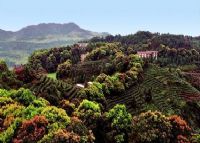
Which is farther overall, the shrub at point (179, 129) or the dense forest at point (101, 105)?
the shrub at point (179, 129)

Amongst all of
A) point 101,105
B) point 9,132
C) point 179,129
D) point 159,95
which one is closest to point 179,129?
point 179,129

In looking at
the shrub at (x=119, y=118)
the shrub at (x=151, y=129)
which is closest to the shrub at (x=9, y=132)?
the shrub at (x=119, y=118)

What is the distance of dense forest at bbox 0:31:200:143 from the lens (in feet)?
168

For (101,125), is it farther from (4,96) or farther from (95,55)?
(95,55)

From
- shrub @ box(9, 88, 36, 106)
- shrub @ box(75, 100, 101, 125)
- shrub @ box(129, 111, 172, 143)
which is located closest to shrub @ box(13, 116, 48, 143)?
shrub @ box(75, 100, 101, 125)

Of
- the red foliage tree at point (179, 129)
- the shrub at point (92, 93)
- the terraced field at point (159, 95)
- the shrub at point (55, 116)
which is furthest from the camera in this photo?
the terraced field at point (159, 95)

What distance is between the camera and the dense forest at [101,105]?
51.2 m

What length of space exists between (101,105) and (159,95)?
18700 millimetres

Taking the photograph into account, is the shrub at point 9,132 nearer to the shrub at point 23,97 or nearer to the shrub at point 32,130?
the shrub at point 32,130

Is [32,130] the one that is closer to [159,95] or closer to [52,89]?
[52,89]

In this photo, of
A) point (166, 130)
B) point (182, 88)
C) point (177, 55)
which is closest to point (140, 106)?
point (182, 88)

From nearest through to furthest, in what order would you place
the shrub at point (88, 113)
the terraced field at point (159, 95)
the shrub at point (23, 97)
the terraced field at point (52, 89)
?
the shrub at point (88, 113)
the shrub at point (23, 97)
the terraced field at point (52, 89)
the terraced field at point (159, 95)

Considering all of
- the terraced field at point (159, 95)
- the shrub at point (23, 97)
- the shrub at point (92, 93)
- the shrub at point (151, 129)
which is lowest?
the terraced field at point (159, 95)

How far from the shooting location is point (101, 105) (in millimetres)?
72188
